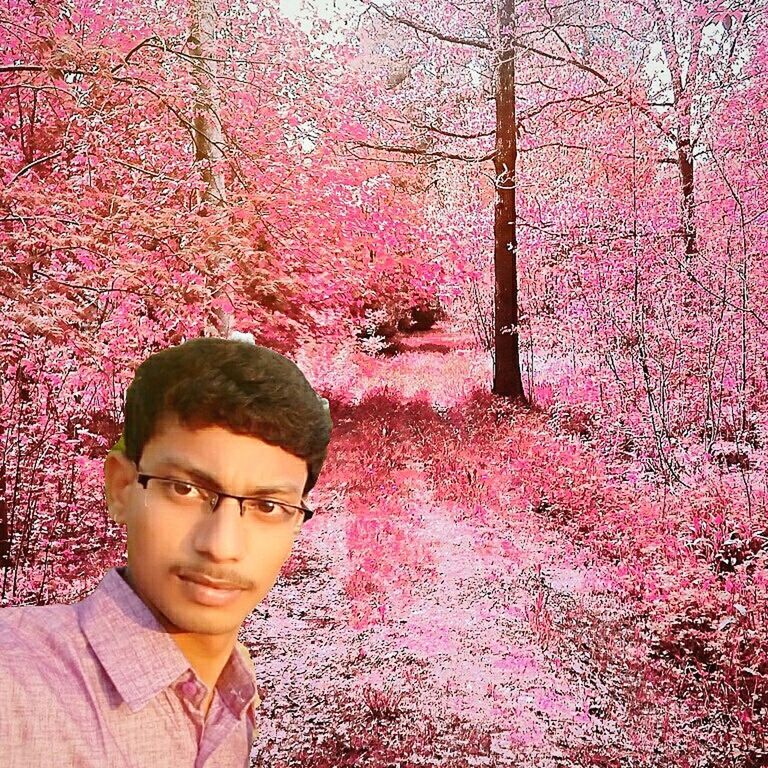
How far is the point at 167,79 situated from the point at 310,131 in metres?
0.64

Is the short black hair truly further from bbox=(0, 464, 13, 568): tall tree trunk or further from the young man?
bbox=(0, 464, 13, 568): tall tree trunk

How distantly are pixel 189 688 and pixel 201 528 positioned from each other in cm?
17

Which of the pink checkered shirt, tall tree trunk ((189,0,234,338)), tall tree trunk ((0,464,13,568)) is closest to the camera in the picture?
the pink checkered shirt

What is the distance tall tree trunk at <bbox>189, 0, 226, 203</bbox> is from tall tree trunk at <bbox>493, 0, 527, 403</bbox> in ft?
3.60

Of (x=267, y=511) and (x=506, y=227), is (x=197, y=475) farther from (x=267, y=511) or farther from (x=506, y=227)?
(x=506, y=227)

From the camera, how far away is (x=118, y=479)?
2.38 feet

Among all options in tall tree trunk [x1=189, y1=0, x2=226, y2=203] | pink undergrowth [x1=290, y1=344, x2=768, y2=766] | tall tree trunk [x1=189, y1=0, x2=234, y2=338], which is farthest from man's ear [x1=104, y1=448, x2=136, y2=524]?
tall tree trunk [x1=189, y1=0, x2=226, y2=203]

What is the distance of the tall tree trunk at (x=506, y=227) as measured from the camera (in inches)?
103

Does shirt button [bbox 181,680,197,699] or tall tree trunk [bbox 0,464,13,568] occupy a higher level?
shirt button [bbox 181,680,197,699]

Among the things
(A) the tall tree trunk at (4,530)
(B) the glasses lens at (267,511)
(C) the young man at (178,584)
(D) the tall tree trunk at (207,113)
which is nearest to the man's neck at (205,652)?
(C) the young man at (178,584)

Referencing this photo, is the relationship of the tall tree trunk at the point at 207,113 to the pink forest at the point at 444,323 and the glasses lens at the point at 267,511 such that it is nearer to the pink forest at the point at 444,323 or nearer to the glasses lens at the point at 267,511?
the pink forest at the point at 444,323

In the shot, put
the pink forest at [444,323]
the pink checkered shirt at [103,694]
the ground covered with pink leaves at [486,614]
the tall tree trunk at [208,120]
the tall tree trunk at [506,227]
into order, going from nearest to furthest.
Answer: the pink checkered shirt at [103,694]
the ground covered with pink leaves at [486,614]
the pink forest at [444,323]
the tall tree trunk at [208,120]
the tall tree trunk at [506,227]

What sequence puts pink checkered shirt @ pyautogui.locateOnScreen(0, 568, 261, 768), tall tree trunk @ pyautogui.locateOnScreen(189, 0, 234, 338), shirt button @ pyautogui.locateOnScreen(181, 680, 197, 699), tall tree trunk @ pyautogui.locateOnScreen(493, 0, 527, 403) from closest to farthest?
1. pink checkered shirt @ pyautogui.locateOnScreen(0, 568, 261, 768)
2. shirt button @ pyautogui.locateOnScreen(181, 680, 197, 699)
3. tall tree trunk @ pyautogui.locateOnScreen(189, 0, 234, 338)
4. tall tree trunk @ pyautogui.locateOnScreen(493, 0, 527, 403)

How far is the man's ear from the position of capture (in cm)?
71
